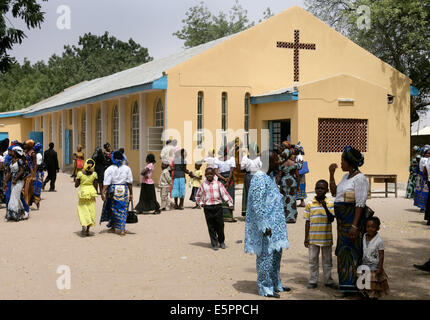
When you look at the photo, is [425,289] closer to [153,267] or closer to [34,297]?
[153,267]

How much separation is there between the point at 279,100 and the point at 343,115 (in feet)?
7.22

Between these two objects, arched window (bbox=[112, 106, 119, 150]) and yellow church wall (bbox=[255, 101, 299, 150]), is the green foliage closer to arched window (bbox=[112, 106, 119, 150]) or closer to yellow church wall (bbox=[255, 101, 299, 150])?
arched window (bbox=[112, 106, 119, 150])

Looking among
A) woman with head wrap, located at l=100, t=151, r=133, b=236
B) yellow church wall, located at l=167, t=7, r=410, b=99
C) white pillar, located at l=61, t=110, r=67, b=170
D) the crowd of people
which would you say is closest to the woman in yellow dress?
the crowd of people

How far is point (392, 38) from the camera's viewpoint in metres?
28.7

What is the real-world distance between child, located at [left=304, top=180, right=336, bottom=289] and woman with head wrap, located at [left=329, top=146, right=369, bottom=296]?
1.36 feet

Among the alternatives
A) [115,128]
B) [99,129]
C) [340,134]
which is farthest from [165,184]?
[99,129]

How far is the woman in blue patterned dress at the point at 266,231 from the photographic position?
6266 millimetres

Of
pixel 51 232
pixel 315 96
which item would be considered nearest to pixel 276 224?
pixel 51 232

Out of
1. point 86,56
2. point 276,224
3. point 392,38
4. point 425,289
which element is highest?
point 86,56

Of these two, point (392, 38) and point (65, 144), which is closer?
point (392, 38)

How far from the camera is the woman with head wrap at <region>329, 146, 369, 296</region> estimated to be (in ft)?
19.6

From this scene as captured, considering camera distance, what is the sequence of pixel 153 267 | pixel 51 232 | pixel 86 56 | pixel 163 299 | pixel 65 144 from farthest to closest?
pixel 86 56
pixel 65 144
pixel 51 232
pixel 153 267
pixel 163 299

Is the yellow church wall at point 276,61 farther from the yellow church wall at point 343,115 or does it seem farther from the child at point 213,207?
the child at point 213,207

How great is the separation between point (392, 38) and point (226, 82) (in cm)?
1238
